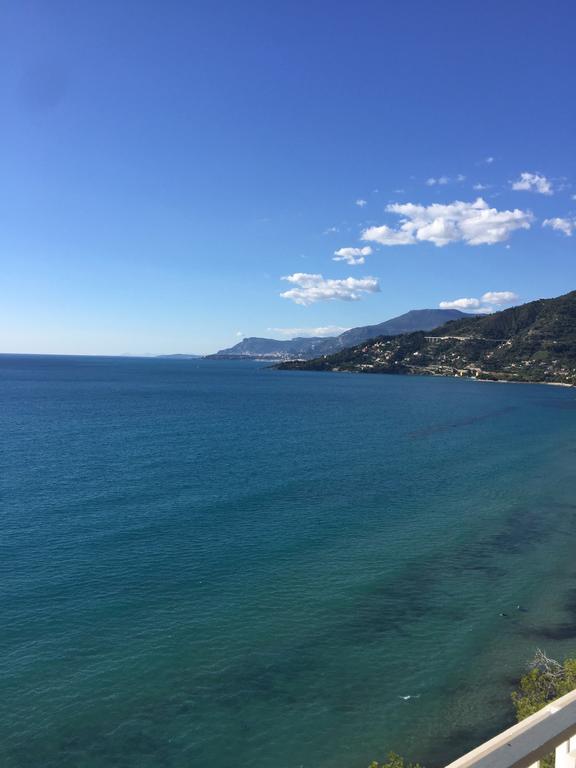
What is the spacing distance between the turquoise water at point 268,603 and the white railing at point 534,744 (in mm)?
19249

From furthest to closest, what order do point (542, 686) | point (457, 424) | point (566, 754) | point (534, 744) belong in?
point (457, 424), point (542, 686), point (566, 754), point (534, 744)

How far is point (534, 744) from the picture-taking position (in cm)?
386

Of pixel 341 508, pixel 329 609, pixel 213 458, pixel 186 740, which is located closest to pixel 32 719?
pixel 186 740

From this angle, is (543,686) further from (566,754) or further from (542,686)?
(566,754)

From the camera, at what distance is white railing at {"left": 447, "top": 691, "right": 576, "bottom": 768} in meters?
3.73

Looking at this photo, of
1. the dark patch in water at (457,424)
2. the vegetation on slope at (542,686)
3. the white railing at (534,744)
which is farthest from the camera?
the dark patch in water at (457,424)

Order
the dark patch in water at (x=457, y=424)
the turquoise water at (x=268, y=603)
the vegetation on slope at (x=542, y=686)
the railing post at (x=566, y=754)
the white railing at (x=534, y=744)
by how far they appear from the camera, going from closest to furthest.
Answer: the white railing at (x=534, y=744) < the railing post at (x=566, y=754) < the vegetation on slope at (x=542, y=686) < the turquoise water at (x=268, y=603) < the dark patch in water at (x=457, y=424)

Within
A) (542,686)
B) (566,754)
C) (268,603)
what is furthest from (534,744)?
(268,603)

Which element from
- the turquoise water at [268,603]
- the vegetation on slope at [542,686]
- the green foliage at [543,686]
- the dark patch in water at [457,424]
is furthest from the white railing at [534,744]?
the dark patch in water at [457,424]

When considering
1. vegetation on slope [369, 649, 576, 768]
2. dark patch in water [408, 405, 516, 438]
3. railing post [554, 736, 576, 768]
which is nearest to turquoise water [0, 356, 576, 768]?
vegetation on slope [369, 649, 576, 768]

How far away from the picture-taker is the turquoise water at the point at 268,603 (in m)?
21.6

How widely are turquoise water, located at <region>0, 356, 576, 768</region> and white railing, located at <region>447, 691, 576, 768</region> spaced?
19249mm

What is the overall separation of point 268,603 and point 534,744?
29.6m

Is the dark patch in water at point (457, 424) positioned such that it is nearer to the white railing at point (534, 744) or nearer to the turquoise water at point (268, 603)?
the turquoise water at point (268, 603)
